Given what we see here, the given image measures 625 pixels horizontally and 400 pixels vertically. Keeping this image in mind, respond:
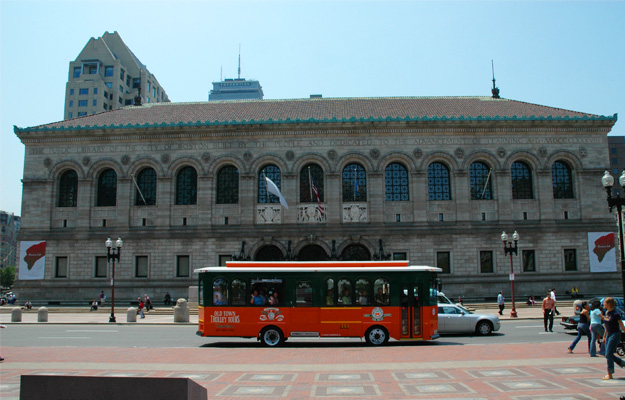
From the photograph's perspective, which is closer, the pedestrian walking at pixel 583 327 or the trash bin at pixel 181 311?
the pedestrian walking at pixel 583 327

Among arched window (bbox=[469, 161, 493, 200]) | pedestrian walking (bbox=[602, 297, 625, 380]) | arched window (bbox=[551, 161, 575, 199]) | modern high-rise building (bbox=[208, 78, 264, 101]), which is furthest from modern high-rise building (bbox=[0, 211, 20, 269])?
pedestrian walking (bbox=[602, 297, 625, 380])

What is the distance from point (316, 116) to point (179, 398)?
41.3 metres

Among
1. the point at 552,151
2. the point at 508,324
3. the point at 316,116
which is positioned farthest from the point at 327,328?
the point at 552,151

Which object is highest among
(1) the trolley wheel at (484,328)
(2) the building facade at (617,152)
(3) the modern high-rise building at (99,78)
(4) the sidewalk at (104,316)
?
(3) the modern high-rise building at (99,78)

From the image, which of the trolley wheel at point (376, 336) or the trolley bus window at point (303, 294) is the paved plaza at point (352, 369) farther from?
the trolley bus window at point (303, 294)

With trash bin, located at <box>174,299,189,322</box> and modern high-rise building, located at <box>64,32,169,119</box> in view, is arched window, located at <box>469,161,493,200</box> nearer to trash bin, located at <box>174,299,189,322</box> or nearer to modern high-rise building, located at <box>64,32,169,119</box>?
trash bin, located at <box>174,299,189,322</box>

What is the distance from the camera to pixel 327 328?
1980 centimetres

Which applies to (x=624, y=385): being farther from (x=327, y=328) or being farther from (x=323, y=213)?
(x=323, y=213)

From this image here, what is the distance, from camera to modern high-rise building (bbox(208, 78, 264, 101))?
562 ft

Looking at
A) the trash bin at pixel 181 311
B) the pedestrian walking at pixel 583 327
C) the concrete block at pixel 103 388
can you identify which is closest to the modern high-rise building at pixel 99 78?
the trash bin at pixel 181 311

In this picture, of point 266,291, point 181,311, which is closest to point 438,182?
point 181,311

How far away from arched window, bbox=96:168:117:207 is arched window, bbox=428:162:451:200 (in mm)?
28180

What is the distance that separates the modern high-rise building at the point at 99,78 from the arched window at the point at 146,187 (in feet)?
224

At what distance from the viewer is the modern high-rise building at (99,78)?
359 ft
